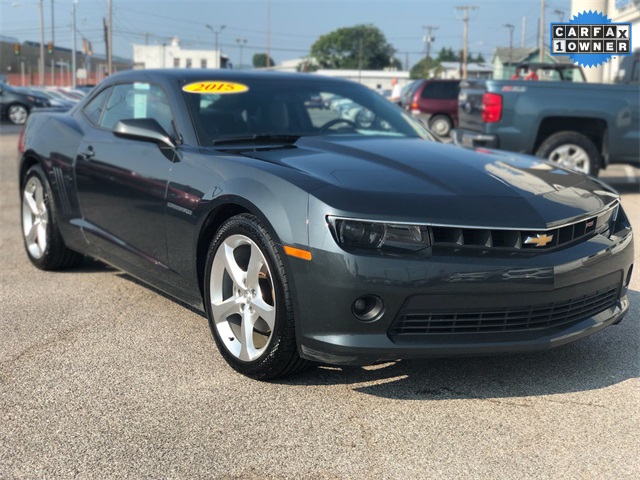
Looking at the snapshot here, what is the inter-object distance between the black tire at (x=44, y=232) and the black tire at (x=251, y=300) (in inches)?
84.0

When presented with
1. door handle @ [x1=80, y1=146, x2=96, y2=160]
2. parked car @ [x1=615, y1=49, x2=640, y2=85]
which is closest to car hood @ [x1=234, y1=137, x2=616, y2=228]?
door handle @ [x1=80, y1=146, x2=96, y2=160]

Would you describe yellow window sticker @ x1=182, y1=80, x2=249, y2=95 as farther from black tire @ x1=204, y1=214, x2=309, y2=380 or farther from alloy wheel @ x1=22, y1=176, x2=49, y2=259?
alloy wheel @ x1=22, y1=176, x2=49, y2=259

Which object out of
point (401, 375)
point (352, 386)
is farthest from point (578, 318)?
point (352, 386)

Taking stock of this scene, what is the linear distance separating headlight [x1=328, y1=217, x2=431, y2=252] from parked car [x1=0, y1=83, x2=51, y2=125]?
986 inches

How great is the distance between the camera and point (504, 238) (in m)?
3.23

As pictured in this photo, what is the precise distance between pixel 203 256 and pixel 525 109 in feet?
22.6

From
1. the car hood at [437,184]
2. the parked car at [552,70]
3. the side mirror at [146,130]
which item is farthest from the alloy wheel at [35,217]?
the parked car at [552,70]

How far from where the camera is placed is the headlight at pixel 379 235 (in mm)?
3111

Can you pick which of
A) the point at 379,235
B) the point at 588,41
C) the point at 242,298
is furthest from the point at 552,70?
the point at 379,235

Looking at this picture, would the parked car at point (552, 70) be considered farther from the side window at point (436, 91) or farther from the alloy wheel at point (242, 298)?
the alloy wheel at point (242, 298)

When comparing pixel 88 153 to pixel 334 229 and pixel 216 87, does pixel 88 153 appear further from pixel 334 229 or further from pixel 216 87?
pixel 334 229

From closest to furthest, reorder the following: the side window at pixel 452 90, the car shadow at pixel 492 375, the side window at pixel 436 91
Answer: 1. the car shadow at pixel 492 375
2. the side window at pixel 452 90
3. the side window at pixel 436 91

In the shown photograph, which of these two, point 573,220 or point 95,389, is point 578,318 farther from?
point 95,389

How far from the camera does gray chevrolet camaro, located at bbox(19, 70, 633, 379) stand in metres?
3.12
